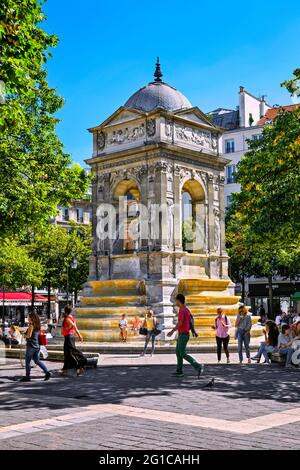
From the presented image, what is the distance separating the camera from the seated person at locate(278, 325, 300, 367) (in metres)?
14.6

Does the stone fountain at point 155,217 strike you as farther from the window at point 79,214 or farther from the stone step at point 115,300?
the window at point 79,214

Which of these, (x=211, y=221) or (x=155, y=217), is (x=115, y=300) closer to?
(x=155, y=217)

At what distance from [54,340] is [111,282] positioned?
3.20 metres

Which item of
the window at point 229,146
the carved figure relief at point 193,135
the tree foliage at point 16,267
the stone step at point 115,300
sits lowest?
the stone step at point 115,300

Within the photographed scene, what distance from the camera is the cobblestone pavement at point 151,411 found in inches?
247

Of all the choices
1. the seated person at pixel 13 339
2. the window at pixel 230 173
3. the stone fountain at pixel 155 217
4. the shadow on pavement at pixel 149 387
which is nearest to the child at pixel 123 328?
the stone fountain at pixel 155 217

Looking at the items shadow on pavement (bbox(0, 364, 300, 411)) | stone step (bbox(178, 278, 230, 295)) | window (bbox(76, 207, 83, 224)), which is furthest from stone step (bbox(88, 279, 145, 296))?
window (bbox(76, 207, 83, 224))

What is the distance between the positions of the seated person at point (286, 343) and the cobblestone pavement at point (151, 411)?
1.21 meters

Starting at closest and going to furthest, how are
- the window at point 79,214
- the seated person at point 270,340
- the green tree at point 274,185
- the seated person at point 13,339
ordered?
the seated person at point 270,340, the green tree at point 274,185, the seated person at point 13,339, the window at point 79,214

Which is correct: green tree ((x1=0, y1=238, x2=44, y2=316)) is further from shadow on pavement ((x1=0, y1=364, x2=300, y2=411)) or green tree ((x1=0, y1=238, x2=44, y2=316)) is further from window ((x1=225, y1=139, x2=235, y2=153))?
shadow on pavement ((x1=0, y1=364, x2=300, y2=411))

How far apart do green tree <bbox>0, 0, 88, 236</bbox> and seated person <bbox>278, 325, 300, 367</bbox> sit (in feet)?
25.9

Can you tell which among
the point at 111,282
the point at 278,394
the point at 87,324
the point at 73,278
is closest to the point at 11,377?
the point at 278,394

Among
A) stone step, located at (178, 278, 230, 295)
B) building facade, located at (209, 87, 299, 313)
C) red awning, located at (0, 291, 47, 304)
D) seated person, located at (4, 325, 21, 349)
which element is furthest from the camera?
building facade, located at (209, 87, 299, 313)
